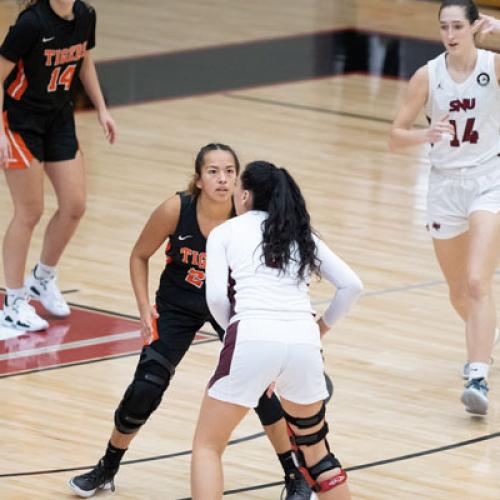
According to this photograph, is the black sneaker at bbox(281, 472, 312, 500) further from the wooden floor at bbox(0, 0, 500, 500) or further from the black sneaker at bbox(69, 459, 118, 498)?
the black sneaker at bbox(69, 459, 118, 498)

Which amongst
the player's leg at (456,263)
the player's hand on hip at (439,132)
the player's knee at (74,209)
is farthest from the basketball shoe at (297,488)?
the player's knee at (74,209)

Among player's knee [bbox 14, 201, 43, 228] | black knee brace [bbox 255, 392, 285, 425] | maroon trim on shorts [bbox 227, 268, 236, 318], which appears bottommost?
black knee brace [bbox 255, 392, 285, 425]

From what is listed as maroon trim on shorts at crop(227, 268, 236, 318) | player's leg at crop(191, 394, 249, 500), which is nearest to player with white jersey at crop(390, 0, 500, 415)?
maroon trim on shorts at crop(227, 268, 236, 318)

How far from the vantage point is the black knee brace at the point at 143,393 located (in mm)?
5625

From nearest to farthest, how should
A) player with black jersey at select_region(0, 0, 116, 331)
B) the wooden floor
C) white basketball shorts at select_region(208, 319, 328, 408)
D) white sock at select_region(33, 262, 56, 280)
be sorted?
white basketball shorts at select_region(208, 319, 328, 408)
the wooden floor
player with black jersey at select_region(0, 0, 116, 331)
white sock at select_region(33, 262, 56, 280)

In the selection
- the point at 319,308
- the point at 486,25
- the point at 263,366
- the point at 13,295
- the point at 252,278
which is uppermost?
the point at 486,25

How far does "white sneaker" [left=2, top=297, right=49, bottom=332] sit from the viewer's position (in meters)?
7.99

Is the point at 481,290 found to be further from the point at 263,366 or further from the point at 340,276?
the point at 263,366

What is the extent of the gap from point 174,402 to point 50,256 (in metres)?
1.56

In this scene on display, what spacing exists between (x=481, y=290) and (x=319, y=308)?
1.81 metres

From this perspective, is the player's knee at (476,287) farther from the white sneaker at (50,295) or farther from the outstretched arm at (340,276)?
the white sneaker at (50,295)

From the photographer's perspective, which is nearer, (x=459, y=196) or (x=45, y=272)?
(x=459, y=196)

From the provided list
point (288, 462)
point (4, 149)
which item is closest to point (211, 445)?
point (288, 462)

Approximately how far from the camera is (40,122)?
7770 mm
